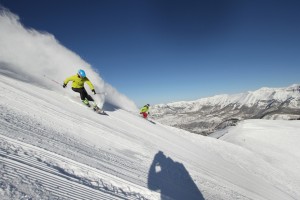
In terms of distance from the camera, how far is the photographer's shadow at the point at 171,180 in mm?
6654

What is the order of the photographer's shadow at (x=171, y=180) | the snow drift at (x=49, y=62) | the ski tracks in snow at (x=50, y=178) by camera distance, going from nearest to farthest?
the ski tracks in snow at (x=50, y=178), the photographer's shadow at (x=171, y=180), the snow drift at (x=49, y=62)

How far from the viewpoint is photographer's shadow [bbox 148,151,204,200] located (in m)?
6.65

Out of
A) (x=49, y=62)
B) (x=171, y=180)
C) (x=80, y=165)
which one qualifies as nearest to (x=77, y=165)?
(x=80, y=165)

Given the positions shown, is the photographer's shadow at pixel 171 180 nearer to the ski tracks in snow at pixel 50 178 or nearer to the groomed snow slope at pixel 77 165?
the groomed snow slope at pixel 77 165

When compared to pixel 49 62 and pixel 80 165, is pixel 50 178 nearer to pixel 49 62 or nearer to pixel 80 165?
pixel 80 165

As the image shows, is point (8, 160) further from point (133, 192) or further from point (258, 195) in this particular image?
point (258, 195)

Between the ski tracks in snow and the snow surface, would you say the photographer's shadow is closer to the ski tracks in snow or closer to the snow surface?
the snow surface

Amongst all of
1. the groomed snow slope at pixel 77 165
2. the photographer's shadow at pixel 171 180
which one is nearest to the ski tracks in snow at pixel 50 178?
the groomed snow slope at pixel 77 165

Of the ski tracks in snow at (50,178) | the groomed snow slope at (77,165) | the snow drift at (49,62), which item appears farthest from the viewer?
the snow drift at (49,62)

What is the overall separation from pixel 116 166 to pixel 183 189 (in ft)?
7.79

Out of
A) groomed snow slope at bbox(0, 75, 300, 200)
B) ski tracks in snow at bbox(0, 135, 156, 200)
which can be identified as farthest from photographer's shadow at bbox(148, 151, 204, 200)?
ski tracks in snow at bbox(0, 135, 156, 200)

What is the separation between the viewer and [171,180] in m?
7.94

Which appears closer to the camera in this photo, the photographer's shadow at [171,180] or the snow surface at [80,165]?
the snow surface at [80,165]

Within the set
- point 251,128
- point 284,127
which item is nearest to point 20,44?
point 251,128
